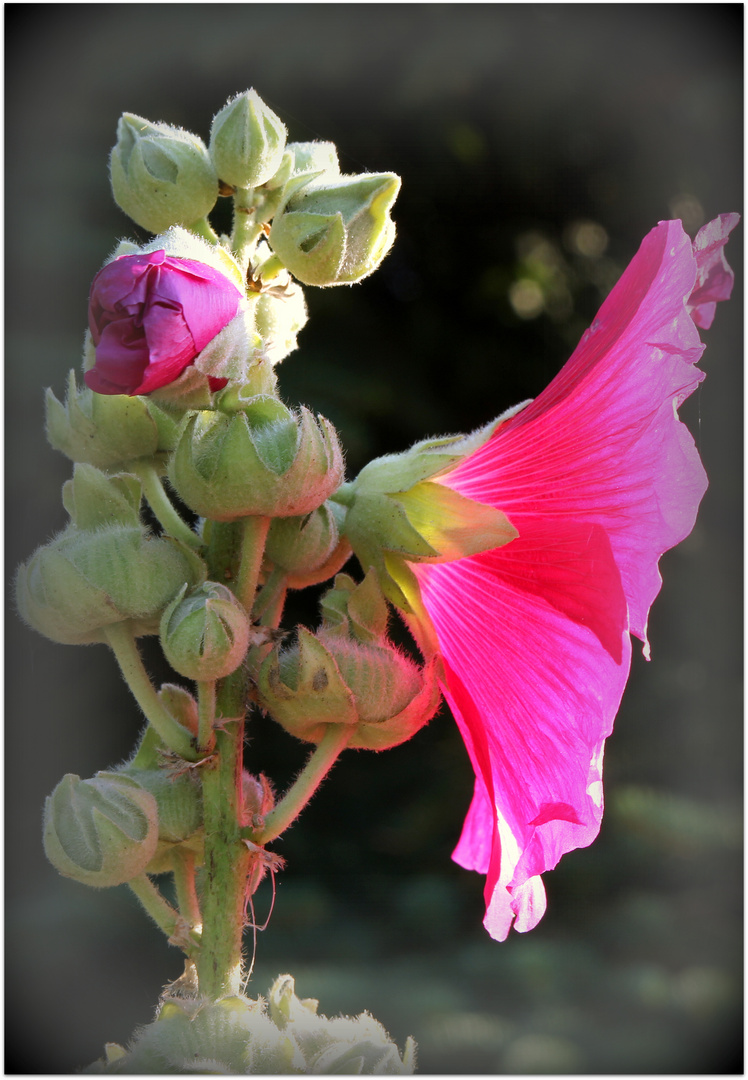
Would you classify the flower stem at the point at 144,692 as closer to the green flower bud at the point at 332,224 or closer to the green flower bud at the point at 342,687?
the green flower bud at the point at 342,687

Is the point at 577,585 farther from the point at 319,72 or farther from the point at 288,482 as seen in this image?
the point at 319,72

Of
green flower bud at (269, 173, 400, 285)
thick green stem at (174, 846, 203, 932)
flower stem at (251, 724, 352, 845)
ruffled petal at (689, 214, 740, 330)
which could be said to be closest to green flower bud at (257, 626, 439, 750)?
flower stem at (251, 724, 352, 845)

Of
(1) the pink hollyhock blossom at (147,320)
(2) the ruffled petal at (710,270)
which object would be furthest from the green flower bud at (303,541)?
(2) the ruffled petal at (710,270)

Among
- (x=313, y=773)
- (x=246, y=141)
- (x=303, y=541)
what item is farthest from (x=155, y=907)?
(x=246, y=141)

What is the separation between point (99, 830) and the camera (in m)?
0.55

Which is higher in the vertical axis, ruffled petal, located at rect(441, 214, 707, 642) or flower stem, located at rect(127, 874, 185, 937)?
ruffled petal, located at rect(441, 214, 707, 642)

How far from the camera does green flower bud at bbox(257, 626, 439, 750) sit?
1.84 feet

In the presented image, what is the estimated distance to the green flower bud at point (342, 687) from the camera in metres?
0.56

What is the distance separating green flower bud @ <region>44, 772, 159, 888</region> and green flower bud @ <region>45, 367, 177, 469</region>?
0.20 metres

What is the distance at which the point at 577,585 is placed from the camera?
58 centimetres

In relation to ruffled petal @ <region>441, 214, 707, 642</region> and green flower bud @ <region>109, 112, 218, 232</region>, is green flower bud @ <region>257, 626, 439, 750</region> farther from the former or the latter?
green flower bud @ <region>109, 112, 218, 232</region>

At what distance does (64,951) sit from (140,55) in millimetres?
879

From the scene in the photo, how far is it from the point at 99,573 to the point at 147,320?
152 mm

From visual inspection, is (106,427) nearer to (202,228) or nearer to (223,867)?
(202,228)
